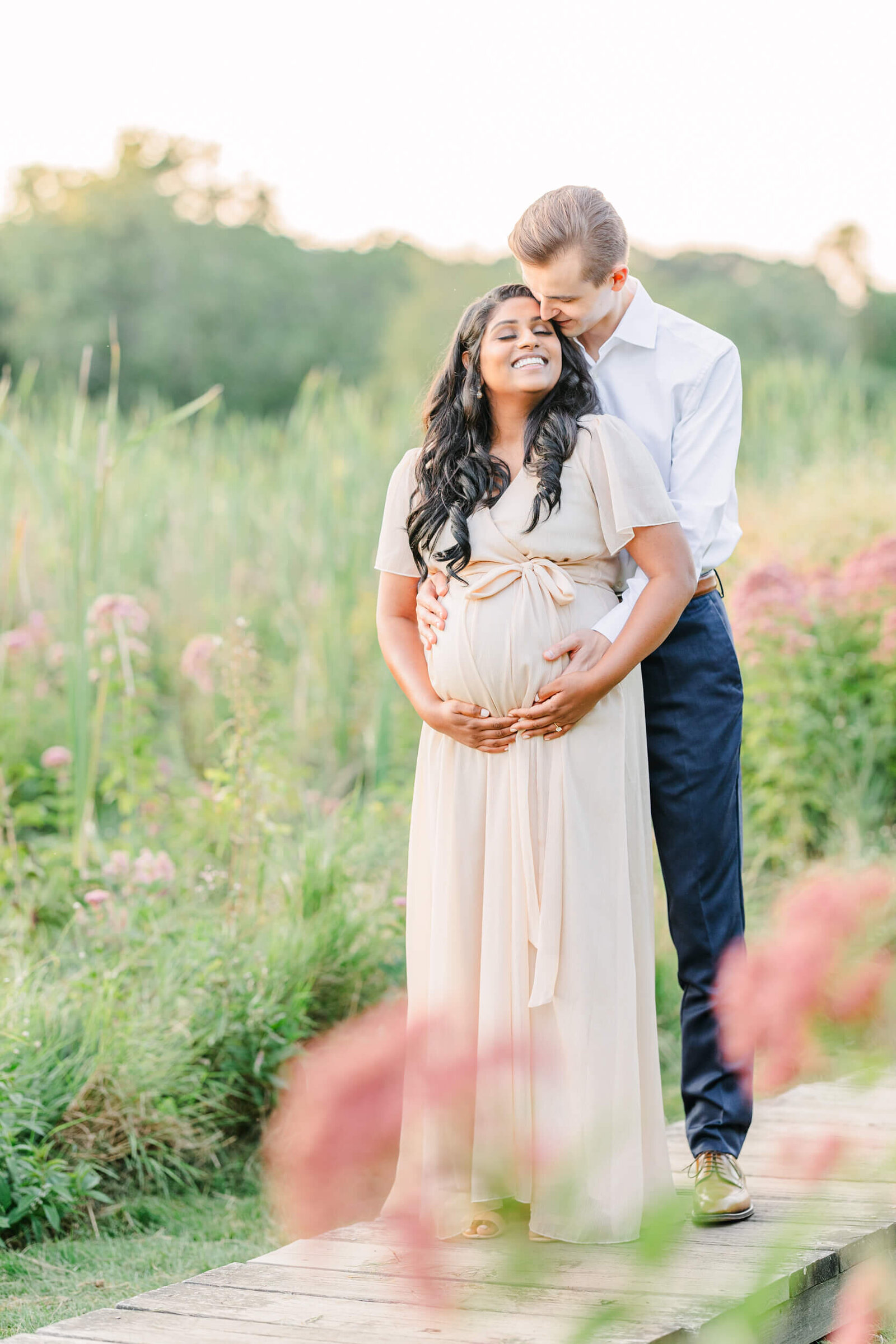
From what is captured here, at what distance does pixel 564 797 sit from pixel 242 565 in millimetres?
4767

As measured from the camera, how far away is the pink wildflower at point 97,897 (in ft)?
13.8

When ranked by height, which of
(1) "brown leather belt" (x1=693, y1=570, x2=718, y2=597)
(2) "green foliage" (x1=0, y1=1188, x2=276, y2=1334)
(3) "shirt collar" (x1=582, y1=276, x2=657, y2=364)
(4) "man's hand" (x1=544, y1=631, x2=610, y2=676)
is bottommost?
(2) "green foliage" (x1=0, y1=1188, x2=276, y2=1334)

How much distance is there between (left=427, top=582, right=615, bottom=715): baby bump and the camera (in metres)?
2.71

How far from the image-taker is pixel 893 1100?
3797 mm

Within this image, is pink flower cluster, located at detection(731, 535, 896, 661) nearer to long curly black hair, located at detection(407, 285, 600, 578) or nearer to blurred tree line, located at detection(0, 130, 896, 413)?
long curly black hair, located at detection(407, 285, 600, 578)

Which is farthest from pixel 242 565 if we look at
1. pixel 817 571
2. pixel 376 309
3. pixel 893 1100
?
pixel 376 309

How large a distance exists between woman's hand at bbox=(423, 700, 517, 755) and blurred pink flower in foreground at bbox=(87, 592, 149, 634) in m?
2.58

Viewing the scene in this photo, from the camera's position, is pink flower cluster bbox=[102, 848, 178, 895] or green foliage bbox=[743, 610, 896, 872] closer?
pink flower cluster bbox=[102, 848, 178, 895]

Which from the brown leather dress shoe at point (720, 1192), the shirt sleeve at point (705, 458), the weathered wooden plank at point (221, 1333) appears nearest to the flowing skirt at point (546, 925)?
the brown leather dress shoe at point (720, 1192)

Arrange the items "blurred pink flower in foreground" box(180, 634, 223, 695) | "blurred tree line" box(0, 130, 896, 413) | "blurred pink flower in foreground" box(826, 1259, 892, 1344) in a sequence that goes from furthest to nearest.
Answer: "blurred tree line" box(0, 130, 896, 413) < "blurred pink flower in foreground" box(180, 634, 223, 695) < "blurred pink flower in foreground" box(826, 1259, 892, 1344)

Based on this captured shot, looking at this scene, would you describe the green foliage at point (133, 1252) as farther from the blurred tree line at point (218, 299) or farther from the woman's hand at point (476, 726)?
the blurred tree line at point (218, 299)

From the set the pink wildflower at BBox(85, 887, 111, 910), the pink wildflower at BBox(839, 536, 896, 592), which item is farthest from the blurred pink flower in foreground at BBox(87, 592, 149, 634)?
the pink wildflower at BBox(839, 536, 896, 592)

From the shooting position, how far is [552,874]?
8.81 ft

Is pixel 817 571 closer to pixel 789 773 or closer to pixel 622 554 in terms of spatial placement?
pixel 789 773
